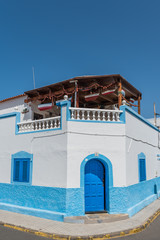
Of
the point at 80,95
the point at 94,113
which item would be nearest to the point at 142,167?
the point at 94,113

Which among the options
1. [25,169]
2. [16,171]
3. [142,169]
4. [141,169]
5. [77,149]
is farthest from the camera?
[142,169]

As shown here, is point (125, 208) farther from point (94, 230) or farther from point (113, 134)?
point (113, 134)

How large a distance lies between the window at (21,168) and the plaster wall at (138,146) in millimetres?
3965

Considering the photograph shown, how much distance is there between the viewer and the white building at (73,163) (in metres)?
7.46

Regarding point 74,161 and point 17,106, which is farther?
point 17,106

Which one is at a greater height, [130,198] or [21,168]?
[21,168]

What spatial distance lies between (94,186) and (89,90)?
5400mm

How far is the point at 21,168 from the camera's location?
8703mm

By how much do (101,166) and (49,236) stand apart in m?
3.03

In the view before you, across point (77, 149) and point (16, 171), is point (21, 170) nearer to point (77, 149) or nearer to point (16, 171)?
point (16, 171)

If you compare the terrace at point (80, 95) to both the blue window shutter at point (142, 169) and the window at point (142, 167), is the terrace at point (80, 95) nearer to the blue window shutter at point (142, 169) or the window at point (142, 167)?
the window at point (142, 167)

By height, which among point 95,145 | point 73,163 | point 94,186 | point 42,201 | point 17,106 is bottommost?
point 42,201

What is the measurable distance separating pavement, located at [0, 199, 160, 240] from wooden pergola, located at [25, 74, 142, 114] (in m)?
4.77

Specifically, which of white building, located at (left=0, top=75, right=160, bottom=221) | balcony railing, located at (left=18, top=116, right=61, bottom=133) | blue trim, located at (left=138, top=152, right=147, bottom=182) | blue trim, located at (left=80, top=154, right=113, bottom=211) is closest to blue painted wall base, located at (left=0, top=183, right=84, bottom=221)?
white building, located at (left=0, top=75, right=160, bottom=221)
